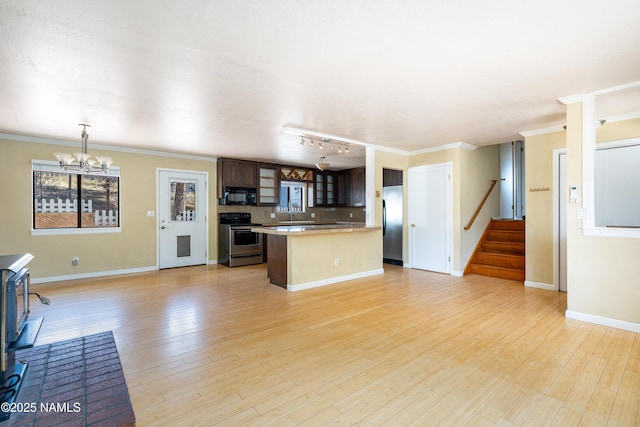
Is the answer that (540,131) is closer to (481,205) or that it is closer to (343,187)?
(481,205)

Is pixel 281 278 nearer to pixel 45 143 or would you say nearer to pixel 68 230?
pixel 68 230

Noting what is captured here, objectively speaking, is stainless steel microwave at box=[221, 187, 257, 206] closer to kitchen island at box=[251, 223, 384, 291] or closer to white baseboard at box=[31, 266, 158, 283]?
white baseboard at box=[31, 266, 158, 283]

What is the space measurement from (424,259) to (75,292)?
5.80 m

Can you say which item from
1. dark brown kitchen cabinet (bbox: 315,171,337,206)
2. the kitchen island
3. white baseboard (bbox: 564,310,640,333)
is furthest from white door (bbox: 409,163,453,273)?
dark brown kitchen cabinet (bbox: 315,171,337,206)

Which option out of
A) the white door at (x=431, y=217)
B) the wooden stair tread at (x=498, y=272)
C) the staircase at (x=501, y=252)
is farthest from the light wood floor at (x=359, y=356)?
the white door at (x=431, y=217)

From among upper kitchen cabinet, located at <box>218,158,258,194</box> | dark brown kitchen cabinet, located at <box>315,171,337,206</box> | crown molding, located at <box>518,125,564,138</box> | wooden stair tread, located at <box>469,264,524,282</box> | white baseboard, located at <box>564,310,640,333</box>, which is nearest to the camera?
white baseboard, located at <box>564,310,640,333</box>

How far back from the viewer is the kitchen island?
458cm

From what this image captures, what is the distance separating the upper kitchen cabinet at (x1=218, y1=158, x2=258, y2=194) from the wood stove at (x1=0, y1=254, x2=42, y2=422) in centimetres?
413

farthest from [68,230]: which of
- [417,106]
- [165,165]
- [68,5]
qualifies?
[417,106]

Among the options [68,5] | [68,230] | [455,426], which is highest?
[68,5]

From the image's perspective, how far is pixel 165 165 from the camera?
20.3ft

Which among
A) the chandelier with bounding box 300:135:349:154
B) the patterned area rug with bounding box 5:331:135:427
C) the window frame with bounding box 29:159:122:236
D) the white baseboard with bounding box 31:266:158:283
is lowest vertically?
the patterned area rug with bounding box 5:331:135:427

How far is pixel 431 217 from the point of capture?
589 cm

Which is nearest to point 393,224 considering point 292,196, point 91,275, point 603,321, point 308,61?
point 292,196
